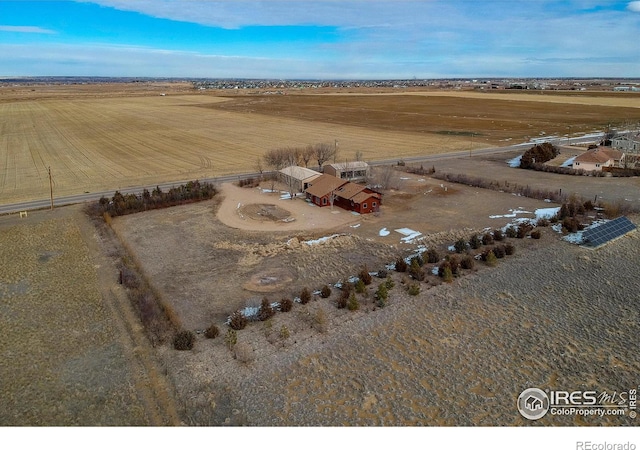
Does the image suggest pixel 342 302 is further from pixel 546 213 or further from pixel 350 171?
pixel 350 171

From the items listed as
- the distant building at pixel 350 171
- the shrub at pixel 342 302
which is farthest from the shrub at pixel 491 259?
the distant building at pixel 350 171

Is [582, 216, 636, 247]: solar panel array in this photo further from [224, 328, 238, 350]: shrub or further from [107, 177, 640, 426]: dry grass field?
[224, 328, 238, 350]: shrub

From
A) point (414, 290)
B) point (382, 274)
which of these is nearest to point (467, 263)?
point (414, 290)

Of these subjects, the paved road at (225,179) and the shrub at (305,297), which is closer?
the shrub at (305,297)

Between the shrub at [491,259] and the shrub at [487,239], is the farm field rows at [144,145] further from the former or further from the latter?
the shrub at [491,259]

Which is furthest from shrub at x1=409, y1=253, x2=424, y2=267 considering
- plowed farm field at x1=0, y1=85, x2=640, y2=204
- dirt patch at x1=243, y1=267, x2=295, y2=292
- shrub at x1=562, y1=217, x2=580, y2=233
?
plowed farm field at x1=0, y1=85, x2=640, y2=204

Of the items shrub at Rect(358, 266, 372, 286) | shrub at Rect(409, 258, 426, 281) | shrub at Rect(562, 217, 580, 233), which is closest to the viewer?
shrub at Rect(358, 266, 372, 286)
